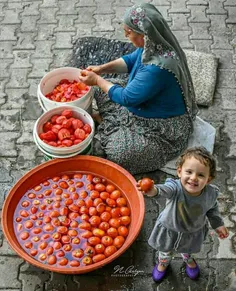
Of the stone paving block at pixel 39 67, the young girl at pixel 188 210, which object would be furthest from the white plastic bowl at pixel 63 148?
the stone paving block at pixel 39 67

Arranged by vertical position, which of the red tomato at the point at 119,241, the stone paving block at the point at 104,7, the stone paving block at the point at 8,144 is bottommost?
the stone paving block at the point at 8,144

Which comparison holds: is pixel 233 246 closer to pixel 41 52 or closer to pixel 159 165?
pixel 159 165

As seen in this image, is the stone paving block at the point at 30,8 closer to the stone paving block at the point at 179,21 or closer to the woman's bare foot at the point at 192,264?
the stone paving block at the point at 179,21

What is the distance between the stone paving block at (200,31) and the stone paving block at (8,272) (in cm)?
282

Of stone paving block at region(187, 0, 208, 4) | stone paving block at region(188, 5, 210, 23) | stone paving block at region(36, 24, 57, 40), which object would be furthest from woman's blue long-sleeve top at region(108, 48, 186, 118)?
stone paving block at region(187, 0, 208, 4)

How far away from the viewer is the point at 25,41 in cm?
475

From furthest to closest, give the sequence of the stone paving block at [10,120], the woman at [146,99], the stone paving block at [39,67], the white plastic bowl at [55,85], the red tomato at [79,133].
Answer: the stone paving block at [39,67]
the stone paving block at [10,120]
the white plastic bowl at [55,85]
the red tomato at [79,133]
the woman at [146,99]

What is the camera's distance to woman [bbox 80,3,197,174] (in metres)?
3.08

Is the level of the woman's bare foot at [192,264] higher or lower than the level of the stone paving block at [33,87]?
lower

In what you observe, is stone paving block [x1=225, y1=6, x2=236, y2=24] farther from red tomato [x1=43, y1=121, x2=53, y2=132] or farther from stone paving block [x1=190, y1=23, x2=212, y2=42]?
red tomato [x1=43, y1=121, x2=53, y2=132]

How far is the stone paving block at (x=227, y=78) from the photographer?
425 cm

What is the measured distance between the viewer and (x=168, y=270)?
3.03 meters

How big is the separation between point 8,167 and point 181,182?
5.58 ft

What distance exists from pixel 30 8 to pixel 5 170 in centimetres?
224
